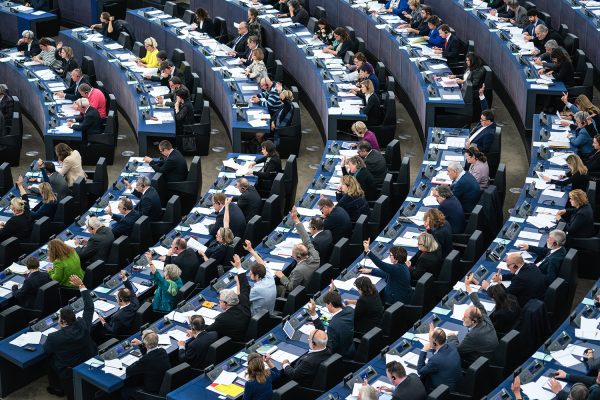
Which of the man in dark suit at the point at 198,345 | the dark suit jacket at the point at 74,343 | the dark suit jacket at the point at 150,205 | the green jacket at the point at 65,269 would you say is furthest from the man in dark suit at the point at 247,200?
the man in dark suit at the point at 198,345

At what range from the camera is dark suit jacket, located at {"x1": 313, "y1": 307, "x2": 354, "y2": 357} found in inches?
449

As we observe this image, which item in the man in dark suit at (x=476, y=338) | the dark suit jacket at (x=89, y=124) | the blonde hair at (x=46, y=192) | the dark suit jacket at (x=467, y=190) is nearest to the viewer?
the man in dark suit at (x=476, y=338)

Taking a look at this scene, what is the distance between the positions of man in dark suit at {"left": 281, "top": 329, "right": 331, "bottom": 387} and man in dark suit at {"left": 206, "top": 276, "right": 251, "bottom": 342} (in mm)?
1079

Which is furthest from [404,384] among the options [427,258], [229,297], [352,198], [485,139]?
[485,139]

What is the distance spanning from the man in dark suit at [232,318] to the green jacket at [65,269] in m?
2.48

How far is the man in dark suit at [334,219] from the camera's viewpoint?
45.9 feet

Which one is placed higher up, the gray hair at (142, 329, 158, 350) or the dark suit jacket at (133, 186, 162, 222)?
the gray hair at (142, 329, 158, 350)

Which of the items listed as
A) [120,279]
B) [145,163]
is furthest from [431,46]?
[120,279]

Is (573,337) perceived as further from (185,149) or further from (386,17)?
(386,17)

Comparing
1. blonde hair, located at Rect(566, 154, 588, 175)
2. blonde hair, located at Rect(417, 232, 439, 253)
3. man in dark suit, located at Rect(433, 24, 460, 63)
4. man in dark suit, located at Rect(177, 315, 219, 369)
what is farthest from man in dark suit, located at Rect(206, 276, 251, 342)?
man in dark suit, located at Rect(433, 24, 460, 63)

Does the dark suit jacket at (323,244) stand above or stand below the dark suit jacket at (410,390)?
below

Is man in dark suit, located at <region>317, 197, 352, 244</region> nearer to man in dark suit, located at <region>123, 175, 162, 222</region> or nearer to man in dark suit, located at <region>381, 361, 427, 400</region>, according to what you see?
man in dark suit, located at <region>123, 175, 162, 222</region>

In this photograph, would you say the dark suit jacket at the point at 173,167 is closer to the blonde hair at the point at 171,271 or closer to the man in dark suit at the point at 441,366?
the blonde hair at the point at 171,271

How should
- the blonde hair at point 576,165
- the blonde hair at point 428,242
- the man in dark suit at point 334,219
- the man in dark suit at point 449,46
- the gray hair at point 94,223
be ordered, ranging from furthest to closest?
1. the man in dark suit at point 449,46
2. the blonde hair at point 576,165
3. the gray hair at point 94,223
4. the man in dark suit at point 334,219
5. the blonde hair at point 428,242
